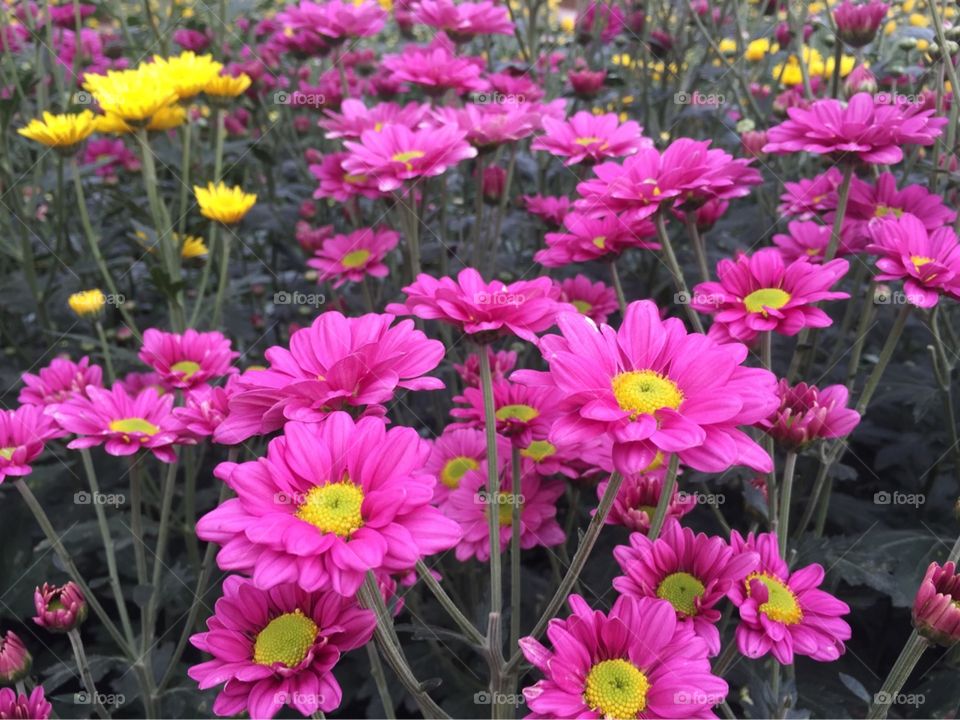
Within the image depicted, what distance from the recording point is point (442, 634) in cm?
119

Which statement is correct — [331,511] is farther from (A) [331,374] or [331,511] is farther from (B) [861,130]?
(B) [861,130]

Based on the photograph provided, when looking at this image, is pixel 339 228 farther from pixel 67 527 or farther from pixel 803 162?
pixel 803 162

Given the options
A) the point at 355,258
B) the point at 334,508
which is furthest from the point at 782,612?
the point at 355,258

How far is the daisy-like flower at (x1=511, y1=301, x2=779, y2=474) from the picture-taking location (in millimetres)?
955

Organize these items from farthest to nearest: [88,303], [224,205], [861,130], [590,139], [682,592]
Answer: [224,205] < [88,303] < [590,139] < [861,130] < [682,592]

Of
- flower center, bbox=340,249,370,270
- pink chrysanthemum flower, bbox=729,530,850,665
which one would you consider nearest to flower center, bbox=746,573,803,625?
pink chrysanthemum flower, bbox=729,530,850,665

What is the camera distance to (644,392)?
41.8 inches

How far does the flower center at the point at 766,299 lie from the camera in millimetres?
1399

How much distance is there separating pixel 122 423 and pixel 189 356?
0.32 m

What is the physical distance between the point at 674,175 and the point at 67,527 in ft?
6.07

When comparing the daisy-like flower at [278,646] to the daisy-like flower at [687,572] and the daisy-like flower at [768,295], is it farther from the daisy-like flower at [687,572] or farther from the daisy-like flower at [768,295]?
the daisy-like flower at [768,295]

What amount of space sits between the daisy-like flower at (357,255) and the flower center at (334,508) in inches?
49.5

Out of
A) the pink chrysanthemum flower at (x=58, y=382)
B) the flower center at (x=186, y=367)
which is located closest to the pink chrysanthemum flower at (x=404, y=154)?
the flower center at (x=186, y=367)

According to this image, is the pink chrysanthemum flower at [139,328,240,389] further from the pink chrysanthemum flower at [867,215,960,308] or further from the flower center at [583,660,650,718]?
the pink chrysanthemum flower at [867,215,960,308]
